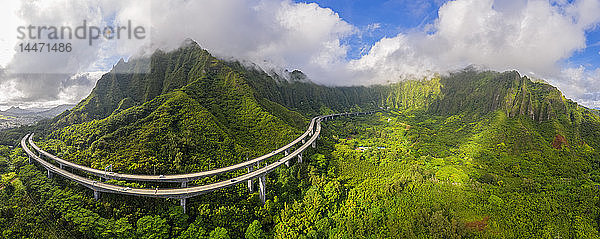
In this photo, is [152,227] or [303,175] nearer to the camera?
[152,227]

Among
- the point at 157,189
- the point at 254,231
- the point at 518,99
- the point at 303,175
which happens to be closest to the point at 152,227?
the point at 157,189

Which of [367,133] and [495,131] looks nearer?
[495,131]

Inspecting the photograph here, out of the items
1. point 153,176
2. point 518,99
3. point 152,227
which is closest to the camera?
point 152,227

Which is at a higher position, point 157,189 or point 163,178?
point 163,178

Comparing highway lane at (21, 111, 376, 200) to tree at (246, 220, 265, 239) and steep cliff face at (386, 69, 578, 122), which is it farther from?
steep cliff face at (386, 69, 578, 122)

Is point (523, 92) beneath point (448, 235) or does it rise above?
above

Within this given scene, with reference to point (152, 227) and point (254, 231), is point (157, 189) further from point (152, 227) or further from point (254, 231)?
point (254, 231)

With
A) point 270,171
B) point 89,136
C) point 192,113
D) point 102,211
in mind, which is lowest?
point 102,211

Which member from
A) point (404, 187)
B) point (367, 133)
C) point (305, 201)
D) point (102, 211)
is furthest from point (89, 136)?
point (367, 133)

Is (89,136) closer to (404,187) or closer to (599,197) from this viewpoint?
(404,187)

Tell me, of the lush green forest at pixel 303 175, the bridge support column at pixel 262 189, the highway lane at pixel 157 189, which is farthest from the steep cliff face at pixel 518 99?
the highway lane at pixel 157 189
